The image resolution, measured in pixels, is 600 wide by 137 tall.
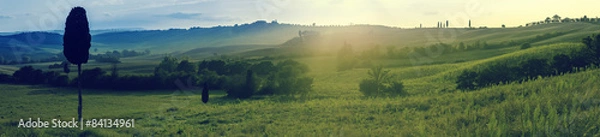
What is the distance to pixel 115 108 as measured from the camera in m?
65.7

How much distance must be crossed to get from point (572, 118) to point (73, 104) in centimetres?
7418

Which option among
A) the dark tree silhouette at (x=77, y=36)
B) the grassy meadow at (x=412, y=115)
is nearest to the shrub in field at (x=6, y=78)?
the grassy meadow at (x=412, y=115)

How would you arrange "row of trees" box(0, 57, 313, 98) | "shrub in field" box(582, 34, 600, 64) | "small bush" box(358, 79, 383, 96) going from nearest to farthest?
"shrub in field" box(582, 34, 600, 64) < "small bush" box(358, 79, 383, 96) < "row of trees" box(0, 57, 313, 98)

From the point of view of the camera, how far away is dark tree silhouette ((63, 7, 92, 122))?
149 feet

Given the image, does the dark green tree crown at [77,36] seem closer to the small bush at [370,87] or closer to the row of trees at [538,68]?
the small bush at [370,87]

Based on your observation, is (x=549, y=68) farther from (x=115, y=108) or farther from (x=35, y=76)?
(x=35, y=76)

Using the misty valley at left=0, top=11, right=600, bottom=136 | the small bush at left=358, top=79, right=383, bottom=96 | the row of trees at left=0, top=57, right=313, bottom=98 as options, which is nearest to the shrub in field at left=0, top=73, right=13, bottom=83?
the row of trees at left=0, top=57, right=313, bottom=98

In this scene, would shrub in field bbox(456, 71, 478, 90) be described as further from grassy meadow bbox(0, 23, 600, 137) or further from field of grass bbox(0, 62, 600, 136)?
field of grass bbox(0, 62, 600, 136)

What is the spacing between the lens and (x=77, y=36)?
46.4m

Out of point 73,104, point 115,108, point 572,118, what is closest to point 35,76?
point 73,104

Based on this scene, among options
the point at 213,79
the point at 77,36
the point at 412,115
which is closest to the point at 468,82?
the point at 412,115

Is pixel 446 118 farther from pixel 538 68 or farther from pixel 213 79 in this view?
pixel 213 79

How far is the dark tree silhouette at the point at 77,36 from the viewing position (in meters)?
45.5

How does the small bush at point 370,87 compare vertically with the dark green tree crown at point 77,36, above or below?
below
